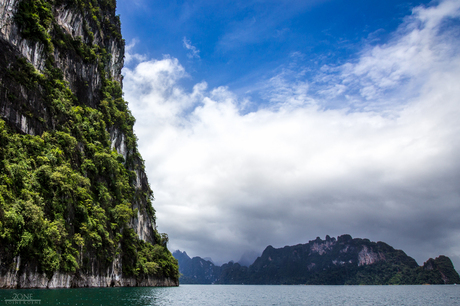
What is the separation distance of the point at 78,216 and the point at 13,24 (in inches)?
1003

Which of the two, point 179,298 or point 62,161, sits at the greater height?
point 62,161

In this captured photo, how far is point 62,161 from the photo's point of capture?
125 feet

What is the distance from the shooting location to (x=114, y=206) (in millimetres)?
54094

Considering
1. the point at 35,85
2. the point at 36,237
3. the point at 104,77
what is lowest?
the point at 36,237

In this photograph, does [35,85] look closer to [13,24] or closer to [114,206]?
[13,24]

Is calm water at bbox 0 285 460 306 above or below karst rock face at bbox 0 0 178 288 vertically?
below

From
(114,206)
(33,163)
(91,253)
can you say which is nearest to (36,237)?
(33,163)

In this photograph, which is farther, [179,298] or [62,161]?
[62,161]

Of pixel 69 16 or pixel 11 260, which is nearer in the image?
pixel 11 260

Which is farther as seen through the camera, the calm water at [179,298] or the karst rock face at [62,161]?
the karst rock face at [62,161]

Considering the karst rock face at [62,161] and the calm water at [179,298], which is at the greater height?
the karst rock face at [62,161]

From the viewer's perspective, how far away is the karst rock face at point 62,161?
29.7m

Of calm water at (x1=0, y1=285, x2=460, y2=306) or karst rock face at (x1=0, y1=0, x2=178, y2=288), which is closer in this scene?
calm water at (x1=0, y1=285, x2=460, y2=306)

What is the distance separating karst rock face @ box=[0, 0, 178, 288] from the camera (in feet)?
97.5
